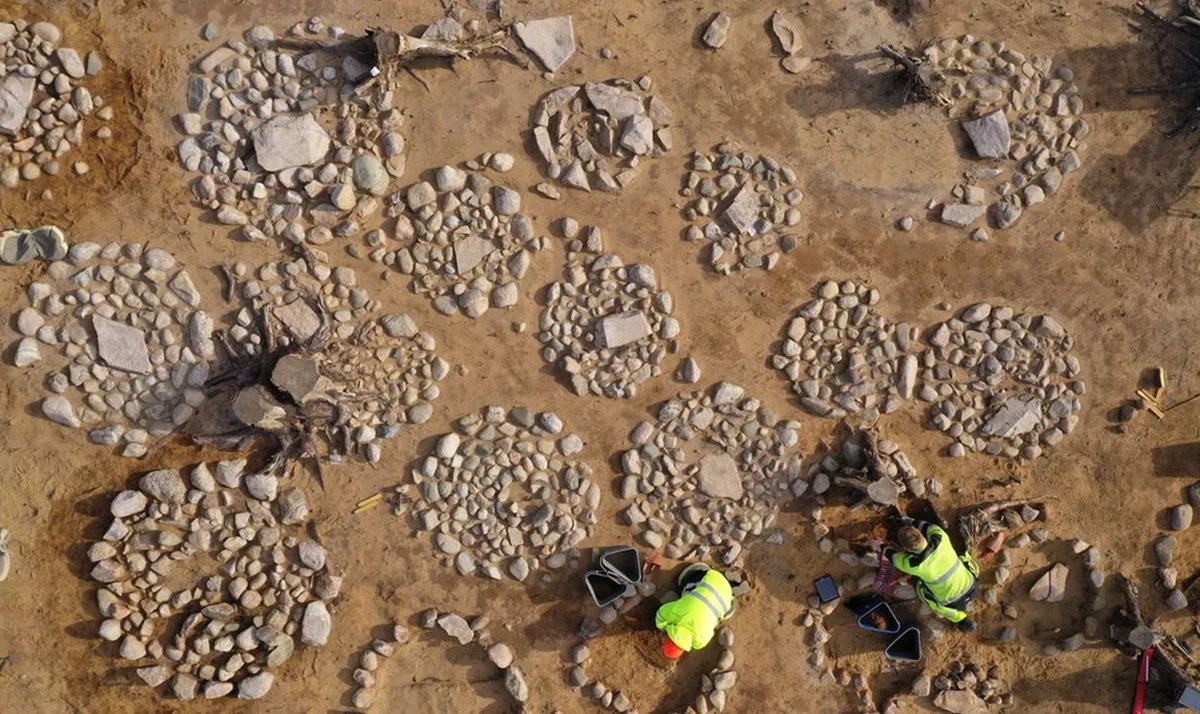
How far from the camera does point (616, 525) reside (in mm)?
7816

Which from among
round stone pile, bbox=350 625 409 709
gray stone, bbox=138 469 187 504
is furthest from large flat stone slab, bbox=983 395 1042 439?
gray stone, bbox=138 469 187 504

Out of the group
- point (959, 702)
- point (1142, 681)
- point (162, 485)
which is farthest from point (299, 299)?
point (1142, 681)

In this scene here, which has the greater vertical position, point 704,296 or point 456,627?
point 704,296

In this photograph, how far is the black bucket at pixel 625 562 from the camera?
7.64 meters

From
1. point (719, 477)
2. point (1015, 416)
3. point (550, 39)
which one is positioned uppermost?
point (550, 39)

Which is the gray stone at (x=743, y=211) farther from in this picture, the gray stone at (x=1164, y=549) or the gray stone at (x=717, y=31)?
the gray stone at (x=1164, y=549)

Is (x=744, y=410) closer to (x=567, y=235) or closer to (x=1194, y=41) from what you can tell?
(x=567, y=235)

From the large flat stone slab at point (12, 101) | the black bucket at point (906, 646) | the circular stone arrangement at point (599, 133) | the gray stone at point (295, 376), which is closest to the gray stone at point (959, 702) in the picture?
the black bucket at point (906, 646)

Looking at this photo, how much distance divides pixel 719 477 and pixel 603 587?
5.01ft

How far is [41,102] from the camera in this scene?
7.60 meters

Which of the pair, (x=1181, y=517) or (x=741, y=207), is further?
(x=1181, y=517)

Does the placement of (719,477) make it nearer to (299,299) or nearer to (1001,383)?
(1001,383)

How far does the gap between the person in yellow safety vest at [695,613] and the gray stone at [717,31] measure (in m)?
4.99

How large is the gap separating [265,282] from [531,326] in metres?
2.52
